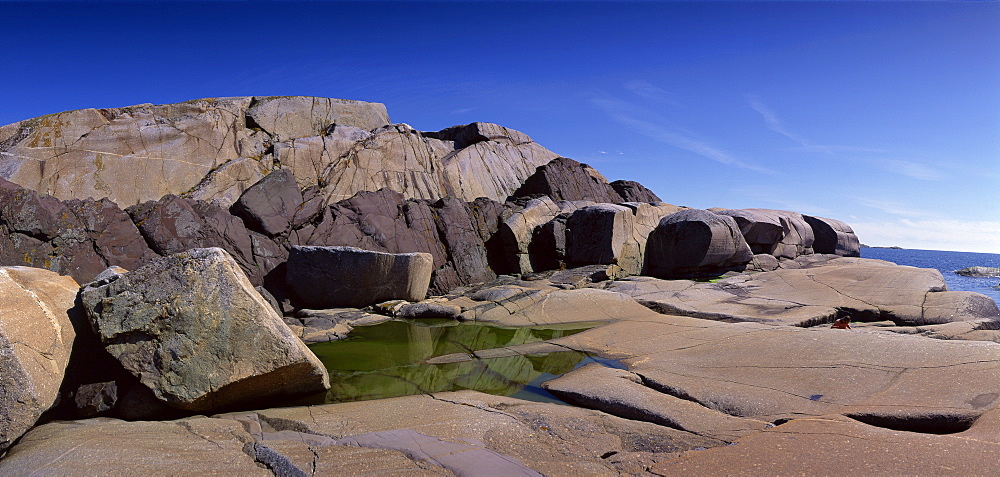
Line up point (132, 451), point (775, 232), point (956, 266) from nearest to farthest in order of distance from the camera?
point (132, 451)
point (775, 232)
point (956, 266)

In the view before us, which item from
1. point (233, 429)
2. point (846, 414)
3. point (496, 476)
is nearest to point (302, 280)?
point (233, 429)

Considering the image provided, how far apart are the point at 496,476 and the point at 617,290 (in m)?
9.86

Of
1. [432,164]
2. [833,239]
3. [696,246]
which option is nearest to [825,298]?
[696,246]

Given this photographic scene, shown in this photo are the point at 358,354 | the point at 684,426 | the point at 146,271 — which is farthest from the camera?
the point at 358,354

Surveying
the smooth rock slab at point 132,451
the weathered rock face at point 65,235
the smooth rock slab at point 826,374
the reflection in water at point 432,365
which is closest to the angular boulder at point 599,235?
the reflection in water at point 432,365

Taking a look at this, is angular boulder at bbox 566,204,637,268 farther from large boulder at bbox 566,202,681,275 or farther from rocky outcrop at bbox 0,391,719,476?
rocky outcrop at bbox 0,391,719,476

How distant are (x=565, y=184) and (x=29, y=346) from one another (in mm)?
21804

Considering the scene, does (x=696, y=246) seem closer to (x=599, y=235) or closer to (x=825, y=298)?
(x=599, y=235)

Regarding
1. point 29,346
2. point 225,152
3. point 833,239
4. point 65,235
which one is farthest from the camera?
point 833,239

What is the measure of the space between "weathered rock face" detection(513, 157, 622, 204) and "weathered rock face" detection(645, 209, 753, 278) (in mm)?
7654

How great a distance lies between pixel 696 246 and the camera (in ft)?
53.7

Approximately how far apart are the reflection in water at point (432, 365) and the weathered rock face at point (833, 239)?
18859 mm

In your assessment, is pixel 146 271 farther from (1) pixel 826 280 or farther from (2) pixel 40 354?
(1) pixel 826 280

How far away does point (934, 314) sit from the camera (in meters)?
9.69
